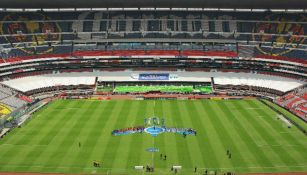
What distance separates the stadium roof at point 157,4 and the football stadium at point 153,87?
0.27m

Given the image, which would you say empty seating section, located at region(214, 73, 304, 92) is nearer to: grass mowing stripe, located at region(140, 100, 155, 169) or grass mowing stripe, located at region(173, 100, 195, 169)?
grass mowing stripe, located at region(173, 100, 195, 169)

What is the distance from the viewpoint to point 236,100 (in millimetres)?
87938

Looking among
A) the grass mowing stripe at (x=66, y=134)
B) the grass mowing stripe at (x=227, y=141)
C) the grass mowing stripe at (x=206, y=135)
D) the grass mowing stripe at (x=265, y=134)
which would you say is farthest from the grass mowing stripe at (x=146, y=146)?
the grass mowing stripe at (x=265, y=134)

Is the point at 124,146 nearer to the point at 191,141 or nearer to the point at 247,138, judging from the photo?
the point at 191,141

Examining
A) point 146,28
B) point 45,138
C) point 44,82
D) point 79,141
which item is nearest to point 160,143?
point 79,141

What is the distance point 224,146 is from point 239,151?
263cm

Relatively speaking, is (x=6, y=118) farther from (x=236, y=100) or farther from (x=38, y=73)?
(x=236, y=100)

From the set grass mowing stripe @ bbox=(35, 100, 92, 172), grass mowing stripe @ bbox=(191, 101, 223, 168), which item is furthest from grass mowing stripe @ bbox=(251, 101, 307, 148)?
grass mowing stripe @ bbox=(35, 100, 92, 172)

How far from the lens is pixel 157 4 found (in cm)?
10681

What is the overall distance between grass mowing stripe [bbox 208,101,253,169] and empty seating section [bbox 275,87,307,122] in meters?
14.0

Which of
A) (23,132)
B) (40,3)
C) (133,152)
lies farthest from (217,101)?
(40,3)

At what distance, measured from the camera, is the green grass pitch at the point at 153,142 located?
50.7m

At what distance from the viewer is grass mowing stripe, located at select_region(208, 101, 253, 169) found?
51.4m

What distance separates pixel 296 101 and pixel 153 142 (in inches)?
1513
